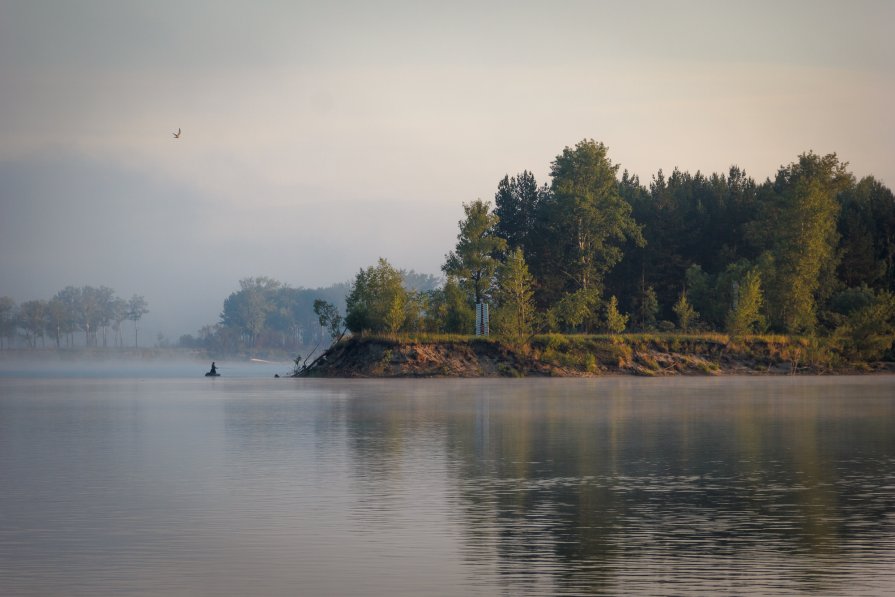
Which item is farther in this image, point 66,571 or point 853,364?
point 853,364

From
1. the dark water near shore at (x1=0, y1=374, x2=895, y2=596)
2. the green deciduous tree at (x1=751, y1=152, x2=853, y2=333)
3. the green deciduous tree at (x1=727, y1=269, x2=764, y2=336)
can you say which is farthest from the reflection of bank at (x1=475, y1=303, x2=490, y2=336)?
the dark water near shore at (x1=0, y1=374, x2=895, y2=596)

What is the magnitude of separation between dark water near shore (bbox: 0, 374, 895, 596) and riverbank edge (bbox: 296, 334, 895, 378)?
62.0 meters

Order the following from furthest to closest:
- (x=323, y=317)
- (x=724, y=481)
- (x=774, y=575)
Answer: (x=323, y=317) < (x=724, y=481) < (x=774, y=575)

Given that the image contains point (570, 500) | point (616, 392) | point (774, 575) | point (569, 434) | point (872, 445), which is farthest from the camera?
point (616, 392)

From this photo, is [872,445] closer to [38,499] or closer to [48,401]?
[38,499]

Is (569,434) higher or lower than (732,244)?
lower

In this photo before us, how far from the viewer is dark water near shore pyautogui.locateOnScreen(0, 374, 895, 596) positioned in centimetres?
1586

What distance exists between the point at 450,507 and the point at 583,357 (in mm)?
93079

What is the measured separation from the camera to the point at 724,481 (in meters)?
26.7

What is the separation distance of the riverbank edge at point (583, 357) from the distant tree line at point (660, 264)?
223 cm

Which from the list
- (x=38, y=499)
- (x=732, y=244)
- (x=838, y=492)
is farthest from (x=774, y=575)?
(x=732, y=244)

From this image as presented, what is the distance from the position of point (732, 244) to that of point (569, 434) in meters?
115

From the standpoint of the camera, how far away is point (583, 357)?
11462 centimetres

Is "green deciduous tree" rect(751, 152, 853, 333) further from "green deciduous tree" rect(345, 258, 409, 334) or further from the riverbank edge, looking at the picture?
"green deciduous tree" rect(345, 258, 409, 334)
